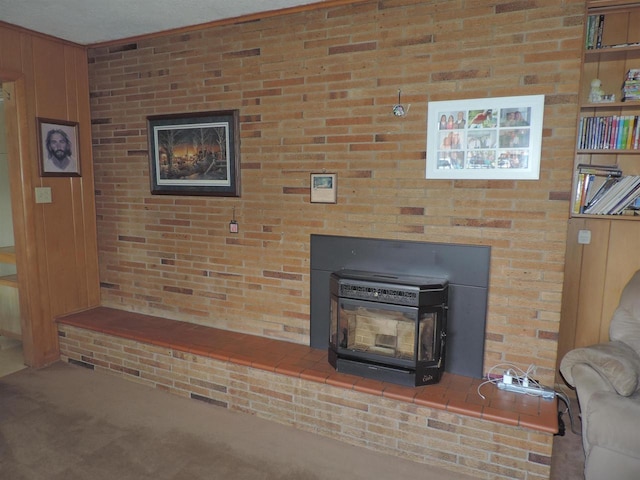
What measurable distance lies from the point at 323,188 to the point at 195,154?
1.07m

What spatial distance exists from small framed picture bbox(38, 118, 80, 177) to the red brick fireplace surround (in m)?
1.16

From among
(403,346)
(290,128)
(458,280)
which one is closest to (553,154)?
(458,280)

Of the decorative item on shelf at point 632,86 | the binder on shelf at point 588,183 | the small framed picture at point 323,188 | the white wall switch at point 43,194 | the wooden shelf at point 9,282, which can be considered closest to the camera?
the decorative item on shelf at point 632,86

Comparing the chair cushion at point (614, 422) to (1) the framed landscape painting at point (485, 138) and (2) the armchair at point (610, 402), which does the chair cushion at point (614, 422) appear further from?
(1) the framed landscape painting at point (485, 138)

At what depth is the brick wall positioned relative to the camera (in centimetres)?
232

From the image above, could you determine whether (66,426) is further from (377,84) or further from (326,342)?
(377,84)

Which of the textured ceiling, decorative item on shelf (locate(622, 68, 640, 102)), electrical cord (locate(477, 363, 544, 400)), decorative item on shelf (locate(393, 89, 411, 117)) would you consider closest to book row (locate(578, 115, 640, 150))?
decorative item on shelf (locate(622, 68, 640, 102))

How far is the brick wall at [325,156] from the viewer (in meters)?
2.32

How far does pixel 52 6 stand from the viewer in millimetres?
2693

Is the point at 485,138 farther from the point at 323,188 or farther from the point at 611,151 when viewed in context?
the point at 323,188

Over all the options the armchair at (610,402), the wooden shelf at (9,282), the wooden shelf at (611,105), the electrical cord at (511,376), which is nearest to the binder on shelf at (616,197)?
the wooden shelf at (611,105)

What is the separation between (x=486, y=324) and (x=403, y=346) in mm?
495

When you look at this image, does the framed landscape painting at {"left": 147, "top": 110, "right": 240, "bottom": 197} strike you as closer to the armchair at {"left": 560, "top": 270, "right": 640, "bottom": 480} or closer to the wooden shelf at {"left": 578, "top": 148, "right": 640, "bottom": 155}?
the wooden shelf at {"left": 578, "top": 148, "right": 640, "bottom": 155}

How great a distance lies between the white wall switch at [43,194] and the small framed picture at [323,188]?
207 cm
